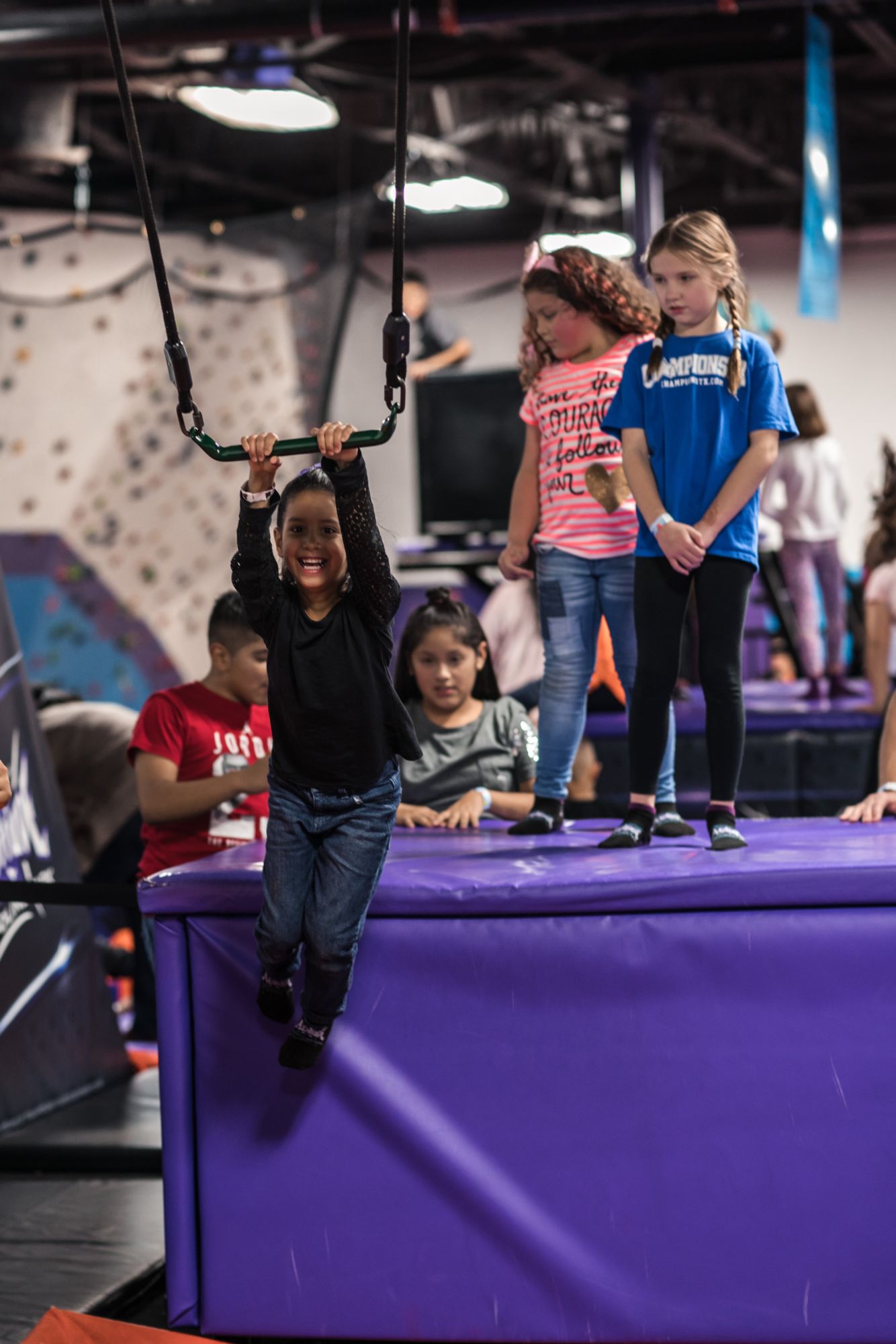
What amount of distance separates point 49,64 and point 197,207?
3011 mm

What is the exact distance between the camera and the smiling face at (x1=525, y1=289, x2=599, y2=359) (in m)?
2.55

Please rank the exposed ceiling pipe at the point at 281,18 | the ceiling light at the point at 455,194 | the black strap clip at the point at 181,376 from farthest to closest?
the ceiling light at the point at 455,194
the exposed ceiling pipe at the point at 281,18
the black strap clip at the point at 181,376

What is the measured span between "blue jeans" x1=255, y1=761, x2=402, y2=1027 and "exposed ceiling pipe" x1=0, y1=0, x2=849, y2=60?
3.97 m

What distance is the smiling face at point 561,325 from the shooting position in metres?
2.55

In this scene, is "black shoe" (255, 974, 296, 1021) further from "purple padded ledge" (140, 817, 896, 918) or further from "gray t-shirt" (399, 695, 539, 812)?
"gray t-shirt" (399, 695, 539, 812)

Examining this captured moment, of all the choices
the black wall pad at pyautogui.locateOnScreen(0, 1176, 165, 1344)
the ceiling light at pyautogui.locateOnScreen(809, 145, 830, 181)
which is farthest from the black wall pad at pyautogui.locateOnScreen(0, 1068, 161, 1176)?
the ceiling light at pyautogui.locateOnScreen(809, 145, 830, 181)

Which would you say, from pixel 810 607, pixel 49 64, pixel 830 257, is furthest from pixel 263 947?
pixel 49 64

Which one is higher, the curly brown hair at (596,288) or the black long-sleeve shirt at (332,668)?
the curly brown hair at (596,288)

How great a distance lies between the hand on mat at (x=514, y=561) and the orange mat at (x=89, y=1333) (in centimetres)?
143

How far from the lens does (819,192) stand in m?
4.80

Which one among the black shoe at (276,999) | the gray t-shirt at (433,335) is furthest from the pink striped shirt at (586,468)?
the gray t-shirt at (433,335)

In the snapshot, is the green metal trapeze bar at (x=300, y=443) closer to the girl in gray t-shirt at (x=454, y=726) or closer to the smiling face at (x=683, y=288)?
the smiling face at (x=683, y=288)

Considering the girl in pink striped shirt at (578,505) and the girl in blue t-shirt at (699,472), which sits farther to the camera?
the girl in pink striped shirt at (578,505)

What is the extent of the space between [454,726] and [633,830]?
0.75 metres
